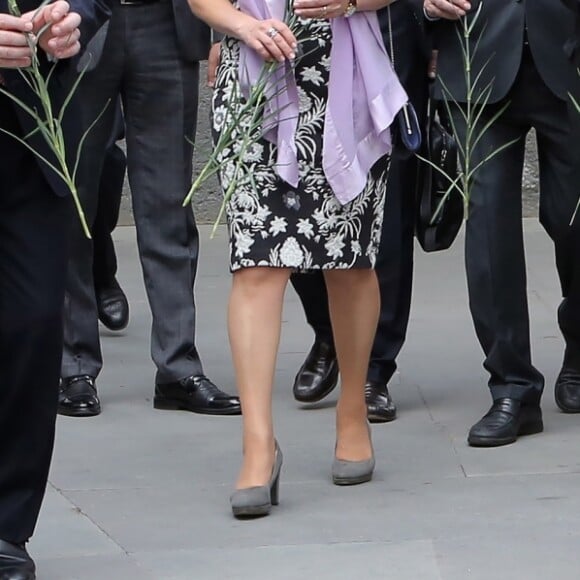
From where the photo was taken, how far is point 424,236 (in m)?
5.08

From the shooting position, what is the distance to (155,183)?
18.2ft

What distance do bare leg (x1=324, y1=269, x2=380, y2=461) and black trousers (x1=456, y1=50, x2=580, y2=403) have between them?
589 mm

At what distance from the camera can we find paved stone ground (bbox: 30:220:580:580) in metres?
3.96

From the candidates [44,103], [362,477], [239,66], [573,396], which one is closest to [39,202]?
[44,103]

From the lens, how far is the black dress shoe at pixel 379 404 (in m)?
5.33

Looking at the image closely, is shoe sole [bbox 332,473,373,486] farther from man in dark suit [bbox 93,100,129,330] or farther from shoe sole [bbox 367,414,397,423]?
man in dark suit [bbox 93,100,129,330]

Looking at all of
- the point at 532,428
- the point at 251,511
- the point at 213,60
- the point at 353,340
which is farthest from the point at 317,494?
the point at 213,60

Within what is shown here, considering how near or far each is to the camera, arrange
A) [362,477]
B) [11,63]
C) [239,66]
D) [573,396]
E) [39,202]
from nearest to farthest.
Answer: [11,63] < [39,202] < [239,66] < [362,477] < [573,396]

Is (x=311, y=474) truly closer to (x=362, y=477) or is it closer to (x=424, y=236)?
(x=362, y=477)

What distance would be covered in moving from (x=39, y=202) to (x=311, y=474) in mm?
1398

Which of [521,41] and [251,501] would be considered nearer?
[251,501]

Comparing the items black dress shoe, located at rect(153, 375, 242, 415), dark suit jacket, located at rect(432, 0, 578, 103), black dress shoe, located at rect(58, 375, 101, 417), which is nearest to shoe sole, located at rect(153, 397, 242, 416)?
black dress shoe, located at rect(153, 375, 242, 415)

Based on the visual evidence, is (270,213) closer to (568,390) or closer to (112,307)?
(568,390)

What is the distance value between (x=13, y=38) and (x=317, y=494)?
1.68m
